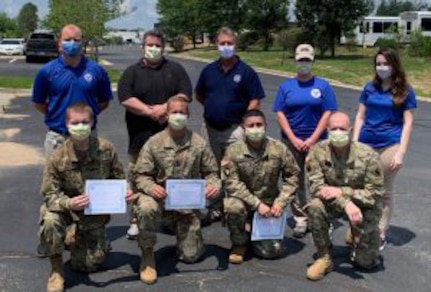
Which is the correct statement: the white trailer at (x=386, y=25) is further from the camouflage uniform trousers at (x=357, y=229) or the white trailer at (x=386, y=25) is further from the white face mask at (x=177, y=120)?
the white face mask at (x=177, y=120)

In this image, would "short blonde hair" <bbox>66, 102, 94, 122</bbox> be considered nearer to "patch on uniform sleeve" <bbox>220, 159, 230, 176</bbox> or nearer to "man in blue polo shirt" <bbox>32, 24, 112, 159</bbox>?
"man in blue polo shirt" <bbox>32, 24, 112, 159</bbox>

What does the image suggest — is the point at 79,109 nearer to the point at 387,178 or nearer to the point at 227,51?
the point at 227,51

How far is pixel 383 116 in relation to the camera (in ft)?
19.3

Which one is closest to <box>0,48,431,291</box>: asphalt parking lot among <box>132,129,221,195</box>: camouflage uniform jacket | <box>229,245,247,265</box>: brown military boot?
<box>229,245,247,265</box>: brown military boot

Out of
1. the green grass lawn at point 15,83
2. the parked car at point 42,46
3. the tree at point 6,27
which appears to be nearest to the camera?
the green grass lawn at point 15,83

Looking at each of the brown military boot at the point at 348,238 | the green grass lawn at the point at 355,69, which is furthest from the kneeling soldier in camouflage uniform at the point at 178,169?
the green grass lawn at the point at 355,69

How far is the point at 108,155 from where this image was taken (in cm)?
532

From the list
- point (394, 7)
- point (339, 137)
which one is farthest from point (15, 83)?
point (394, 7)

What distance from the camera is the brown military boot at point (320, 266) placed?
5.22 metres

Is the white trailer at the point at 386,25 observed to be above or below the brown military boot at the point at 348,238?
above

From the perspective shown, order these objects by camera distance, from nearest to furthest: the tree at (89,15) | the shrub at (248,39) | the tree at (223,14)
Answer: the tree at (89,15), the shrub at (248,39), the tree at (223,14)

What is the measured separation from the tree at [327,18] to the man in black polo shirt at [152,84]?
35.8 metres

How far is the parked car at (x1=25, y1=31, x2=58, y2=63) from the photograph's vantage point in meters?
35.6

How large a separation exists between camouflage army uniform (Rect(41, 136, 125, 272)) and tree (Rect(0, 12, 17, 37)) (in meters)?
97.1
